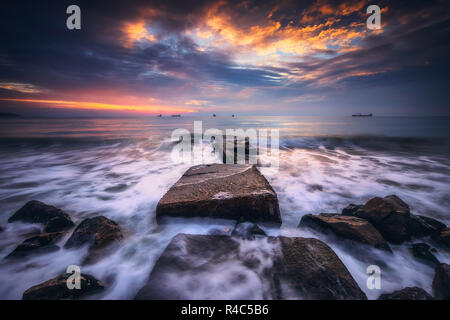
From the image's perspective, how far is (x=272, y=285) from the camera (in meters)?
1.73

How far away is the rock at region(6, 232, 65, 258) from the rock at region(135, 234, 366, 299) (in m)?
1.74

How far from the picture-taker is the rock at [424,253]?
2191mm

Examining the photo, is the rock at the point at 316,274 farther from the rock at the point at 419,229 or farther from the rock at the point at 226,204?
the rock at the point at 419,229

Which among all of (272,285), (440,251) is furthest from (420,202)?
(272,285)

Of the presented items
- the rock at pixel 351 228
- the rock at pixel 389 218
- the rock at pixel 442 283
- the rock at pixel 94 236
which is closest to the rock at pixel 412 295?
the rock at pixel 442 283

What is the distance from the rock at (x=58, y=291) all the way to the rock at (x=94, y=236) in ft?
1.70

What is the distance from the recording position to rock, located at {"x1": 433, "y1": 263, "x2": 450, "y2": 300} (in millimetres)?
1702

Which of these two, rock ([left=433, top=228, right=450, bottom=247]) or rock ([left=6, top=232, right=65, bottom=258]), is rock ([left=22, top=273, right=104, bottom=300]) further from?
rock ([left=433, top=228, right=450, bottom=247])

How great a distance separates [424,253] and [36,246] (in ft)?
16.6

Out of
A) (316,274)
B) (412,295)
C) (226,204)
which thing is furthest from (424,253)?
(226,204)

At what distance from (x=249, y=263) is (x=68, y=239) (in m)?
2.57

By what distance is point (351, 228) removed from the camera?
245 centimetres

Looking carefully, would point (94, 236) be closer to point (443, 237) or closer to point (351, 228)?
point (351, 228)
